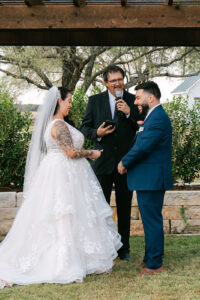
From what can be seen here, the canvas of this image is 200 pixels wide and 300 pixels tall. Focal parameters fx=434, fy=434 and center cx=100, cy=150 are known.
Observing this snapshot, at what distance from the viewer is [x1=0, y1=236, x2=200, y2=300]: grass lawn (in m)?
3.80

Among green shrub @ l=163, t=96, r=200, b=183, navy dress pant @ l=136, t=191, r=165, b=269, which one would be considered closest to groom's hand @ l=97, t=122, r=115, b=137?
navy dress pant @ l=136, t=191, r=165, b=269

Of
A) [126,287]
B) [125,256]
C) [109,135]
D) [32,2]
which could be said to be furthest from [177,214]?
[32,2]

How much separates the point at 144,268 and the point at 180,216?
78.5 inches

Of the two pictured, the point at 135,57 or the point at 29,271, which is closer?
the point at 29,271

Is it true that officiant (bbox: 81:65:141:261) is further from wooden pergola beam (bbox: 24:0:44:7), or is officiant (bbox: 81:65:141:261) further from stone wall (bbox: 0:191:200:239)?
stone wall (bbox: 0:191:200:239)

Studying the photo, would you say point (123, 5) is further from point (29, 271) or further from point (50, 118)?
point (29, 271)

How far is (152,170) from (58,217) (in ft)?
3.46

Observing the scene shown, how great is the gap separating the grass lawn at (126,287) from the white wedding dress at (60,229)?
0.13m

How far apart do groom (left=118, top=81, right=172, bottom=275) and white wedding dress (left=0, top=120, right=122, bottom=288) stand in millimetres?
445

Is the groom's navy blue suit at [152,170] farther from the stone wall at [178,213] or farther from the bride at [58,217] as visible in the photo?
the stone wall at [178,213]

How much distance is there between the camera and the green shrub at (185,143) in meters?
7.06

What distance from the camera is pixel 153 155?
437cm

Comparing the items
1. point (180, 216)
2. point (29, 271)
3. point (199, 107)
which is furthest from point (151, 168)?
point (199, 107)

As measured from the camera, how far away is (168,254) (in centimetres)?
545
